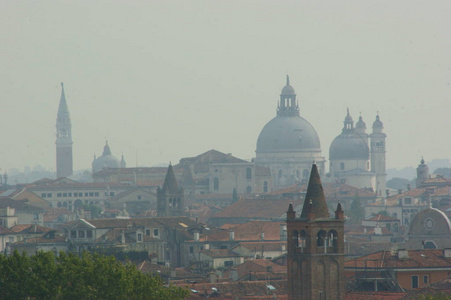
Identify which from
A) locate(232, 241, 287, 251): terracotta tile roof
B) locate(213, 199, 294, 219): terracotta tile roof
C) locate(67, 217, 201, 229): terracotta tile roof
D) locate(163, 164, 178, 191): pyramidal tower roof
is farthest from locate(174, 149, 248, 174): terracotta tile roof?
locate(232, 241, 287, 251): terracotta tile roof

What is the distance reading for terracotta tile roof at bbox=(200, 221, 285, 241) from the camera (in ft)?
346

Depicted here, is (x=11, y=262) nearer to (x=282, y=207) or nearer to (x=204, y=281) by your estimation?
(x=204, y=281)

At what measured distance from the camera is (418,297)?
61.7 meters

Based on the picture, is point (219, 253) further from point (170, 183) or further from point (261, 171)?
point (261, 171)

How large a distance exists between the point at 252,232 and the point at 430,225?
13.4m

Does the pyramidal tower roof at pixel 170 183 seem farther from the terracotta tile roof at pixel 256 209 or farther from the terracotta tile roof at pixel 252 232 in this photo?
the terracotta tile roof at pixel 252 232

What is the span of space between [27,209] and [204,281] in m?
67.0

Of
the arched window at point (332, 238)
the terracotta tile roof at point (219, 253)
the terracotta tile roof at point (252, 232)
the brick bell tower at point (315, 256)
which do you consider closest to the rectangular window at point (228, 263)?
the terracotta tile roof at point (219, 253)

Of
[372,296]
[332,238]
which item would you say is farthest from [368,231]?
[332,238]

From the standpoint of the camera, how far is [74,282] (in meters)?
54.7

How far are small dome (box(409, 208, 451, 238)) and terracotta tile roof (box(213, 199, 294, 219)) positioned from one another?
107ft

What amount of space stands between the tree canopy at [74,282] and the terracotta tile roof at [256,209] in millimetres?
76711

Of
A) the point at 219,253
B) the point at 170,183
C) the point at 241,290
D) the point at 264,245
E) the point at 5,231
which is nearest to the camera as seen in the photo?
the point at 241,290

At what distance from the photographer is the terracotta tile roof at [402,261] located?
71562 millimetres
